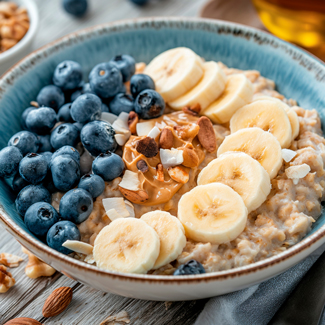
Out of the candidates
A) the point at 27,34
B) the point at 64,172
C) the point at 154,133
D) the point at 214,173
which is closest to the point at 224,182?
the point at 214,173

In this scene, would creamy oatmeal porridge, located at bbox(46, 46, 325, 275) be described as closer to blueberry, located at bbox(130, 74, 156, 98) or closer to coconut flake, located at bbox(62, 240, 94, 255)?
coconut flake, located at bbox(62, 240, 94, 255)

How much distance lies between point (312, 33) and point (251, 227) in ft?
4.70

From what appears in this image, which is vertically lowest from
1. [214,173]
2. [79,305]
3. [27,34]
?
[79,305]

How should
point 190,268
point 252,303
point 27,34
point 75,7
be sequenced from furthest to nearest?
1. point 75,7
2. point 27,34
3. point 252,303
4. point 190,268

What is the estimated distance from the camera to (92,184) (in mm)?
1638

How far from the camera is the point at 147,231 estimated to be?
1.43 metres

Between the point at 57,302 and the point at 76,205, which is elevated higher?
the point at 76,205

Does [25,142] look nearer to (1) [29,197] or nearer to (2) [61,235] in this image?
(1) [29,197]

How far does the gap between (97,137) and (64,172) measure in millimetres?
218

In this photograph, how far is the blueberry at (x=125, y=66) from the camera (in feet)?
6.88

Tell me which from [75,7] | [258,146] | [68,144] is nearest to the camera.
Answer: [258,146]

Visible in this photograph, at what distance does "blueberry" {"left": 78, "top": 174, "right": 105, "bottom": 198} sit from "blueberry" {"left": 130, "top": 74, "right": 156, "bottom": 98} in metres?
0.53

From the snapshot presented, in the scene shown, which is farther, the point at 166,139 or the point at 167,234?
the point at 166,139

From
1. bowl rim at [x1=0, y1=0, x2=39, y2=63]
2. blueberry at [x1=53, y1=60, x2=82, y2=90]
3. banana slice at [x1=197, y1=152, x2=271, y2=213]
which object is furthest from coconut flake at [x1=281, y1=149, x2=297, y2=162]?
bowl rim at [x1=0, y1=0, x2=39, y2=63]
